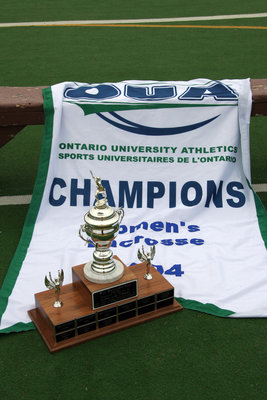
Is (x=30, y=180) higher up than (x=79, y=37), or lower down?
lower down

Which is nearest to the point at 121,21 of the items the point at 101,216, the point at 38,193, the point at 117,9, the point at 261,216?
the point at 117,9

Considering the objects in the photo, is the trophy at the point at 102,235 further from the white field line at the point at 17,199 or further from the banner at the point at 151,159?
the white field line at the point at 17,199

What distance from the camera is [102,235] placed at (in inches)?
124

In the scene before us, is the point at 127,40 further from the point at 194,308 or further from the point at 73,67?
the point at 194,308

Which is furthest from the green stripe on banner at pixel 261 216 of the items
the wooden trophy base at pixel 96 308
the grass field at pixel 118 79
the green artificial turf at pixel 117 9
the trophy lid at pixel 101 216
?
the green artificial turf at pixel 117 9

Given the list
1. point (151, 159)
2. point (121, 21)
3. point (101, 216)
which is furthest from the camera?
point (121, 21)

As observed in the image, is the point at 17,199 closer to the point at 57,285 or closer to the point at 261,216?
the point at 57,285

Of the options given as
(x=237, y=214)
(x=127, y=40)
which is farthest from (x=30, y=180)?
(x=127, y=40)

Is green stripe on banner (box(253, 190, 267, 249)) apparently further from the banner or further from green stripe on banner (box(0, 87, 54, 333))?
green stripe on banner (box(0, 87, 54, 333))

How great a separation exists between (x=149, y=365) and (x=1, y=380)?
2.65 feet

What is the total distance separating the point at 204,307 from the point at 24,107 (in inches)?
83.0

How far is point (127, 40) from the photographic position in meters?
8.63

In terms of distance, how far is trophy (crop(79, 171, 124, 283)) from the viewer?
3100mm

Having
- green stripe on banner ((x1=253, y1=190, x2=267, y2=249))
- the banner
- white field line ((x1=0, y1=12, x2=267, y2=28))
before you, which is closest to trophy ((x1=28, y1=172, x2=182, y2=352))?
the banner
